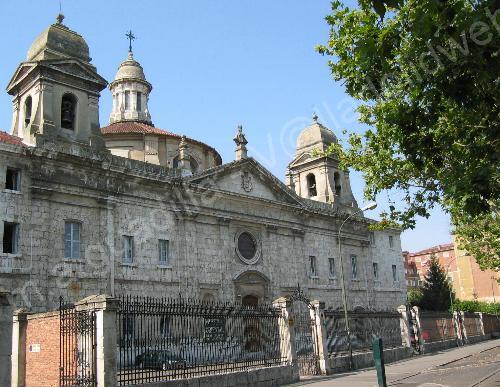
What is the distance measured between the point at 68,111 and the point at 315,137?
1801 centimetres

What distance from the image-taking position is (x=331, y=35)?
15.6m

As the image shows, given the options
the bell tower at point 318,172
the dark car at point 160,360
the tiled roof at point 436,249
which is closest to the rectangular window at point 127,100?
the bell tower at point 318,172

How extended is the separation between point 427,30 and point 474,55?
1.00 metres

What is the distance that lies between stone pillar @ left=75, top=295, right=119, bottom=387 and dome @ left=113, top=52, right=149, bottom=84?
26.1 m

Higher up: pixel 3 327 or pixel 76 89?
pixel 76 89

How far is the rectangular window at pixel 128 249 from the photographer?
2250cm

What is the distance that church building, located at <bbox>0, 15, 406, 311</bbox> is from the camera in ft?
65.1

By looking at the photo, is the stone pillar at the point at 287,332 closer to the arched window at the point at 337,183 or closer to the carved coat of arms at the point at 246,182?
the carved coat of arms at the point at 246,182

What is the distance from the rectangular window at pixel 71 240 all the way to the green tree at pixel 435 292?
128ft

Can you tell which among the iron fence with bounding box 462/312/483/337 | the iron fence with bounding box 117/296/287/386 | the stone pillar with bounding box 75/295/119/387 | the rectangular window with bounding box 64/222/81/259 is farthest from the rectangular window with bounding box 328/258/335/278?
the stone pillar with bounding box 75/295/119/387

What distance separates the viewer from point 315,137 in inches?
1409

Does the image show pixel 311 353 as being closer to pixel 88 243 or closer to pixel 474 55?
pixel 88 243

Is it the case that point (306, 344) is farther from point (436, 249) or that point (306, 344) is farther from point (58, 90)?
point (436, 249)

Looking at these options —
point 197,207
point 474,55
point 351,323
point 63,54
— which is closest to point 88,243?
point 197,207
